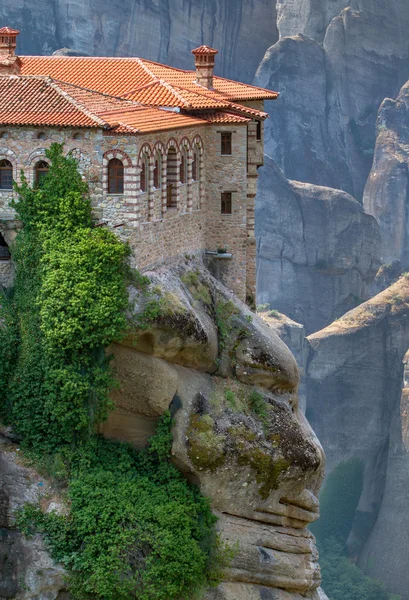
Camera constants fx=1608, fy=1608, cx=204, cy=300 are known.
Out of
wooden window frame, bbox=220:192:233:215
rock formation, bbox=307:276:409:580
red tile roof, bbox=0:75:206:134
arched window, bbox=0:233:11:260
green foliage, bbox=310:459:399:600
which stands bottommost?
green foliage, bbox=310:459:399:600

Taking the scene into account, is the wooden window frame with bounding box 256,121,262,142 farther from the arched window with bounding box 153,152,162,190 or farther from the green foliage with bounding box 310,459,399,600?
the green foliage with bounding box 310,459,399,600

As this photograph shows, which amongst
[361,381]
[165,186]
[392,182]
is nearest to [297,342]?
[361,381]

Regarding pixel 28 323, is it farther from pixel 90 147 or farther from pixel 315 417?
pixel 315 417

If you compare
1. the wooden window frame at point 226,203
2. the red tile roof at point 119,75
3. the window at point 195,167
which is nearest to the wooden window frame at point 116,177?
the window at point 195,167

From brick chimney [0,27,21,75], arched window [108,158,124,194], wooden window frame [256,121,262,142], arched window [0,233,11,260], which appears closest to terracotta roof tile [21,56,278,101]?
wooden window frame [256,121,262,142]

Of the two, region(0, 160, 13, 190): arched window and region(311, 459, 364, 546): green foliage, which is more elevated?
region(0, 160, 13, 190): arched window

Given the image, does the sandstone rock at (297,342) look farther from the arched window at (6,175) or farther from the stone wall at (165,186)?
the arched window at (6,175)
